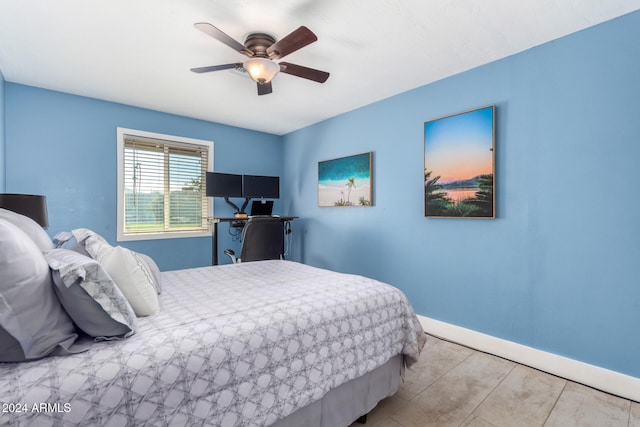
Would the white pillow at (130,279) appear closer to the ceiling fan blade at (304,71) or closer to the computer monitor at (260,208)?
the ceiling fan blade at (304,71)

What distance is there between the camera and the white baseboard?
5.99ft

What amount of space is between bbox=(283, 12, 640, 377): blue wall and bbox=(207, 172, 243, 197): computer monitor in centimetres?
206

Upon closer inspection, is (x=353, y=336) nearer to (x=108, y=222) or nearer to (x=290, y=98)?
(x=290, y=98)

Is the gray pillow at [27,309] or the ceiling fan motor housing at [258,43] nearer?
the gray pillow at [27,309]

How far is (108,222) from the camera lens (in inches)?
131

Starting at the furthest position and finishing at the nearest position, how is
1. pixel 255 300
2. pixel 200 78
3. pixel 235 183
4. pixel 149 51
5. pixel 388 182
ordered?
pixel 235 183 → pixel 388 182 → pixel 200 78 → pixel 149 51 → pixel 255 300

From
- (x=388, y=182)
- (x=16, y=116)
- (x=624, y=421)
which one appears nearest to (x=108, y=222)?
(x=16, y=116)

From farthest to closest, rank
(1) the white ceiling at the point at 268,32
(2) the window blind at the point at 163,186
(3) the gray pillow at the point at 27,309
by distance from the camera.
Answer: (2) the window blind at the point at 163,186
(1) the white ceiling at the point at 268,32
(3) the gray pillow at the point at 27,309

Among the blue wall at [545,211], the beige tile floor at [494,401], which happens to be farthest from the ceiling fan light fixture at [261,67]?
the beige tile floor at [494,401]

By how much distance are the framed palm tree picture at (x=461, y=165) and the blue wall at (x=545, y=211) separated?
8cm

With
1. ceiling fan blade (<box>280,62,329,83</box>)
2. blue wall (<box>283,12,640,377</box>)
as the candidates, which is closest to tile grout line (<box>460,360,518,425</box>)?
blue wall (<box>283,12,640,377</box>)

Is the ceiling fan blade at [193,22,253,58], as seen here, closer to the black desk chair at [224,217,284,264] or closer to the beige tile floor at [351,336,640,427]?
the black desk chair at [224,217,284,264]

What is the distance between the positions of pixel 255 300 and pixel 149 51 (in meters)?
2.15

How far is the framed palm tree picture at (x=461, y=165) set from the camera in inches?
95.3
